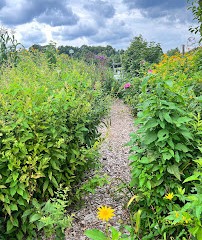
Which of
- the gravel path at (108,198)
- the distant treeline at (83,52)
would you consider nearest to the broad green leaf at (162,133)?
the gravel path at (108,198)

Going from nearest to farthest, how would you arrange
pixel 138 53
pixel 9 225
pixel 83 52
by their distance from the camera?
1. pixel 9 225
2. pixel 138 53
3. pixel 83 52

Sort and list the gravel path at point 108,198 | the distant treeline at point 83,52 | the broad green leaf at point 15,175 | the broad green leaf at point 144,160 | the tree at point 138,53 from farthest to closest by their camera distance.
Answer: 1. the tree at point 138,53
2. the distant treeline at point 83,52
3. the gravel path at point 108,198
4. the broad green leaf at point 144,160
5. the broad green leaf at point 15,175

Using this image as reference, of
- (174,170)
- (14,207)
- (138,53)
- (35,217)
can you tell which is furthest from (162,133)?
(138,53)

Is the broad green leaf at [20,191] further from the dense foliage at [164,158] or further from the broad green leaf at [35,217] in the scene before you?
the dense foliage at [164,158]

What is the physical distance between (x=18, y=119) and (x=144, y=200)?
1406mm

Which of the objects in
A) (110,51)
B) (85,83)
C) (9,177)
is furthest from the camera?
(110,51)

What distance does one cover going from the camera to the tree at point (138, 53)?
968cm

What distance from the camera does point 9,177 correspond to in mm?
1792

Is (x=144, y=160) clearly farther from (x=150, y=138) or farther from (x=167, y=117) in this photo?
(x=167, y=117)

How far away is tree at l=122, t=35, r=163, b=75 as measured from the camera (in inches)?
381

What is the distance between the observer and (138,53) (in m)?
9.84

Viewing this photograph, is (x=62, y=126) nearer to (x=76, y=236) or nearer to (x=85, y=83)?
(x=85, y=83)

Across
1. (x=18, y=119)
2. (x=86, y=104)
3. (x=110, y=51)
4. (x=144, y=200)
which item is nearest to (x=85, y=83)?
(x=86, y=104)

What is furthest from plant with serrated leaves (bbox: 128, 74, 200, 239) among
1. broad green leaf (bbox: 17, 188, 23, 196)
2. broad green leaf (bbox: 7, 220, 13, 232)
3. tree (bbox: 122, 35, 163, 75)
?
tree (bbox: 122, 35, 163, 75)
